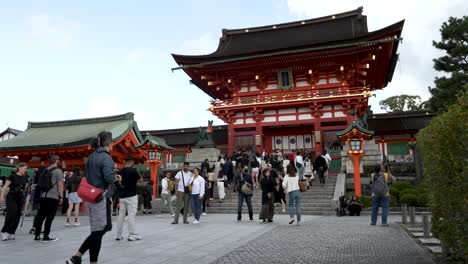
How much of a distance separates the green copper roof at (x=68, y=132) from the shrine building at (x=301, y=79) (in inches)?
348

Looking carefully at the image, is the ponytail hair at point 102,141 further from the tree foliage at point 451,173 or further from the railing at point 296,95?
the railing at point 296,95

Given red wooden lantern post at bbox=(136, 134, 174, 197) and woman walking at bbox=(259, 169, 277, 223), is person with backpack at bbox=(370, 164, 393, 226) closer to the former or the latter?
woman walking at bbox=(259, 169, 277, 223)

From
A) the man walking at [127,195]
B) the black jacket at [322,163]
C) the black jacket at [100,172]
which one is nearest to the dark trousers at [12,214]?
the man walking at [127,195]

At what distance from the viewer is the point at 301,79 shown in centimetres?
2711

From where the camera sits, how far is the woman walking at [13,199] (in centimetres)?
827

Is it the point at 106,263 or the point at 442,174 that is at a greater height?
the point at 442,174

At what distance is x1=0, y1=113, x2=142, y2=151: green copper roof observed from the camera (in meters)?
17.4

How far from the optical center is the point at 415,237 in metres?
8.07

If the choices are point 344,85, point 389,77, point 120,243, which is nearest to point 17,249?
point 120,243

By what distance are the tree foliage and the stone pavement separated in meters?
0.80

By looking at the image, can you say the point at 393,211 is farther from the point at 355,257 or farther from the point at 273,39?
the point at 273,39

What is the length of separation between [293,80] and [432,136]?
22001mm

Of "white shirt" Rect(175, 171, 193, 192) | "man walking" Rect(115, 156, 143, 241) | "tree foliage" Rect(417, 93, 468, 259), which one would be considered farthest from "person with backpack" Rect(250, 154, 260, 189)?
"tree foliage" Rect(417, 93, 468, 259)

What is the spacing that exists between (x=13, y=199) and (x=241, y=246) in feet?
18.2
